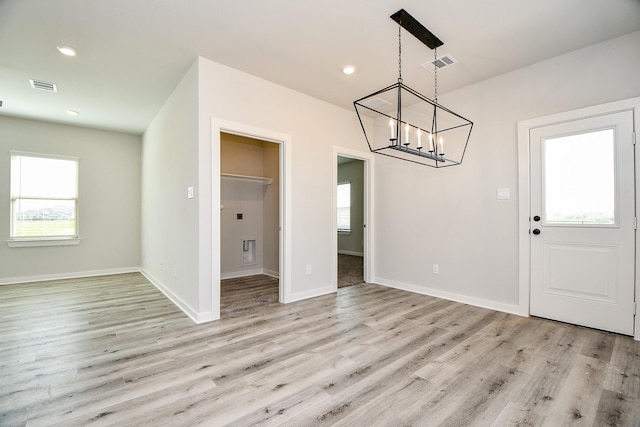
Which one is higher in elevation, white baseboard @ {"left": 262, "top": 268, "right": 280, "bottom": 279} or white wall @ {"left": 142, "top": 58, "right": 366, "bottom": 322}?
white wall @ {"left": 142, "top": 58, "right": 366, "bottom": 322}

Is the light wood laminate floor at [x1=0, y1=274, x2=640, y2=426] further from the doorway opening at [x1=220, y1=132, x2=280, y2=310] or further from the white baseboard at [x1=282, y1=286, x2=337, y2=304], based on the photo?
the doorway opening at [x1=220, y1=132, x2=280, y2=310]

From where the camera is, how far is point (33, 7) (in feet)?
7.72

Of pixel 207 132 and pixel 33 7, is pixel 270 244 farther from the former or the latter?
pixel 33 7

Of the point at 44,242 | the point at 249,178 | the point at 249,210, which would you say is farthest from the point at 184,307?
the point at 44,242

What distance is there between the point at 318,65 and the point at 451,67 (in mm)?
1505

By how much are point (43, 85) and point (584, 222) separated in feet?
21.4

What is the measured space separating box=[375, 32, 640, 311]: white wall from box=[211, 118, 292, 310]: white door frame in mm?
1768

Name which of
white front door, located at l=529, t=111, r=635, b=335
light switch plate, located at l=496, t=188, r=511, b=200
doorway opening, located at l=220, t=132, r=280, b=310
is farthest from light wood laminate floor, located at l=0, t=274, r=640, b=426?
doorway opening, located at l=220, t=132, r=280, b=310

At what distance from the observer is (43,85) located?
3754 mm

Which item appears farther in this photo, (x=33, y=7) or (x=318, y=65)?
(x=318, y=65)

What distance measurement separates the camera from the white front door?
2.75m

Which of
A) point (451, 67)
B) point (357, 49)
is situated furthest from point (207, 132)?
point (451, 67)

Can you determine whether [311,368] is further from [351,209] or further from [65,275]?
[351,209]

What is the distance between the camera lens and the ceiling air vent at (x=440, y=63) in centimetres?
311
